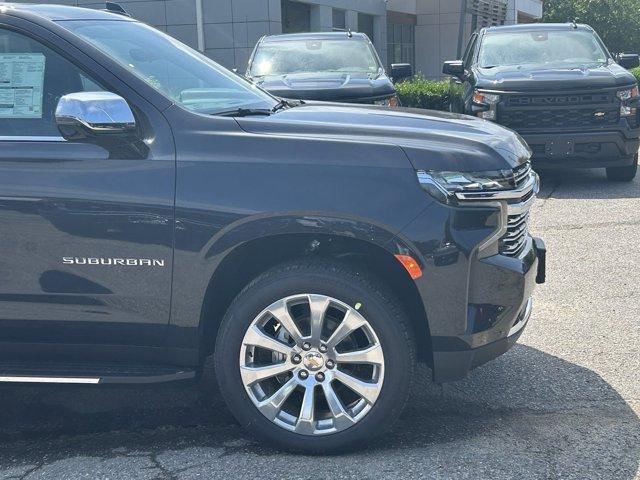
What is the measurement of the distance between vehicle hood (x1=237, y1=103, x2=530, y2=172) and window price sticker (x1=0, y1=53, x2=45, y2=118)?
93 cm

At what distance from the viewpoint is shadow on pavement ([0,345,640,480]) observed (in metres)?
3.43

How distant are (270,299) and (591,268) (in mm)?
3783

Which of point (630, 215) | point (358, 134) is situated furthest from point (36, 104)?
point (630, 215)

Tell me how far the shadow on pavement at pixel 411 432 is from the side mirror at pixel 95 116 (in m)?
1.10

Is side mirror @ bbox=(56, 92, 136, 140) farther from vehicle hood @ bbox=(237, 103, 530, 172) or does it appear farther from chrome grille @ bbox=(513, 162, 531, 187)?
chrome grille @ bbox=(513, 162, 531, 187)

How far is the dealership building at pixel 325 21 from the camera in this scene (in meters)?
24.0

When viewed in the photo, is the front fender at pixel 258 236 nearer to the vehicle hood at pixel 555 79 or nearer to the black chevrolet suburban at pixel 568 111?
the black chevrolet suburban at pixel 568 111

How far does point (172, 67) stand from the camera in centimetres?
410

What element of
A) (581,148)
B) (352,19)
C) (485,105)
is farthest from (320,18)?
(581,148)

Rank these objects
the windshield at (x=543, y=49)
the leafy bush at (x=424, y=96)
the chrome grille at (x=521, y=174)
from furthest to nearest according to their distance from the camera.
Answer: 1. the leafy bush at (x=424, y=96)
2. the windshield at (x=543, y=49)
3. the chrome grille at (x=521, y=174)

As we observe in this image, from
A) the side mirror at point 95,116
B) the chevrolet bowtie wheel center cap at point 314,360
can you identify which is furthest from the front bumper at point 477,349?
the side mirror at point 95,116

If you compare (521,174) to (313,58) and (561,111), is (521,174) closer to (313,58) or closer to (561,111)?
(561,111)

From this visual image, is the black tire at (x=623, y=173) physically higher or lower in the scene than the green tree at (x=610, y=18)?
lower

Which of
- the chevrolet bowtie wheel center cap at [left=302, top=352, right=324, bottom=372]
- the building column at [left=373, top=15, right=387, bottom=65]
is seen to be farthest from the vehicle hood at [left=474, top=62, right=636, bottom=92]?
the building column at [left=373, top=15, right=387, bottom=65]
